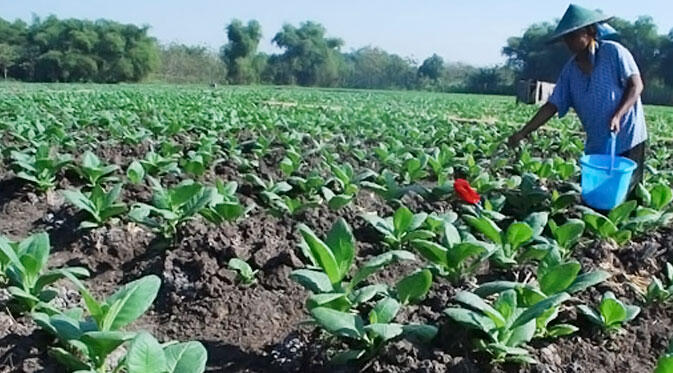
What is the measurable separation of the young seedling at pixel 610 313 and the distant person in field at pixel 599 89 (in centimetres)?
220

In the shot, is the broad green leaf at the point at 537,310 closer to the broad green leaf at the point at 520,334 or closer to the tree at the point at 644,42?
the broad green leaf at the point at 520,334

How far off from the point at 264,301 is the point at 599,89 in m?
2.89

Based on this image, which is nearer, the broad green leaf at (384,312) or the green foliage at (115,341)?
the green foliage at (115,341)

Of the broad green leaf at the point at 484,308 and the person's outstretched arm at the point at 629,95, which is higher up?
the person's outstretched arm at the point at 629,95

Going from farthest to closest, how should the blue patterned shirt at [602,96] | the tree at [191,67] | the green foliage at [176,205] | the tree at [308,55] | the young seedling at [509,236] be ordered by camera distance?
1. the tree at [308,55]
2. the tree at [191,67]
3. the blue patterned shirt at [602,96]
4. the green foliage at [176,205]
5. the young seedling at [509,236]

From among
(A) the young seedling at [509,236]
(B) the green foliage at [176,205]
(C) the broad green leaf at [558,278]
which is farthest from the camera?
(B) the green foliage at [176,205]

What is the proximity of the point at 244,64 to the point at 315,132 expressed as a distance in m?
66.2

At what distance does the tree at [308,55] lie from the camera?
81438mm

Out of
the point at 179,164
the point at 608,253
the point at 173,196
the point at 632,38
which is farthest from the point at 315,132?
the point at 632,38

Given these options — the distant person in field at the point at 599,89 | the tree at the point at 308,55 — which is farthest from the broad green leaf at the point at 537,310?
the tree at the point at 308,55

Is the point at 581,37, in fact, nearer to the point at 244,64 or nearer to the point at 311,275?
the point at 311,275

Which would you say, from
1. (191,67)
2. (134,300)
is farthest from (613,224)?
(191,67)

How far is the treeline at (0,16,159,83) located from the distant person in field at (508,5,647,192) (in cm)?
5906

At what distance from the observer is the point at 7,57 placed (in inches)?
2341
